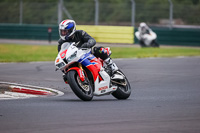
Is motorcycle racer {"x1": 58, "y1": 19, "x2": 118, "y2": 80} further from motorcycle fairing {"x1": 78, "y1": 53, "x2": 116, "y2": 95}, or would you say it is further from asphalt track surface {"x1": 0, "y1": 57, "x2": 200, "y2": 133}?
asphalt track surface {"x1": 0, "y1": 57, "x2": 200, "y2": 133}

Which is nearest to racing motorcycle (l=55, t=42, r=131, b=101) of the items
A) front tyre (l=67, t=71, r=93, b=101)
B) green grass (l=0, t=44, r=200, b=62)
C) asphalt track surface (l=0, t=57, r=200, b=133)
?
front tyre (l=67, t=71, r=93, b=101)

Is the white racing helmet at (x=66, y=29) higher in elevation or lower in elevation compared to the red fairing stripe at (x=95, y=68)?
higher

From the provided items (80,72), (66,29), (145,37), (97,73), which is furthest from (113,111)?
(145,37)

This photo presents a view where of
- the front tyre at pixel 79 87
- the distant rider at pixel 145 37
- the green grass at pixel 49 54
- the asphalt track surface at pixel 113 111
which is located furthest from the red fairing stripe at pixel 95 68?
the distant rider at pixel 145 37

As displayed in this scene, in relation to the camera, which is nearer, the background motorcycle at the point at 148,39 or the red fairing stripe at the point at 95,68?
the red fairing stripe at the point at 95,68

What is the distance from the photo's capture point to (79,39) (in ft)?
32.9

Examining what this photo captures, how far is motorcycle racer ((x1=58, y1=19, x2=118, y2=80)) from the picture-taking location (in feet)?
31.8

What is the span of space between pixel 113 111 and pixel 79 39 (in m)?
2.22

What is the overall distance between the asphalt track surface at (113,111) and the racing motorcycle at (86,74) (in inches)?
7.8

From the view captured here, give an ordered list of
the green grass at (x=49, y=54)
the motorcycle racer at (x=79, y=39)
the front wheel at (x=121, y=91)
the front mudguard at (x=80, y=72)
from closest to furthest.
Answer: the front mudguard at (x=80, y=72)
the motorcycle racer at (x=79, y=39)
the front wheel at (x=121, y=91)
the green grass at (x=49, y=54)

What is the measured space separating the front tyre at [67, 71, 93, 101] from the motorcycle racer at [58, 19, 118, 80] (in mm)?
746

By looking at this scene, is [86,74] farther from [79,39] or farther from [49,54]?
[49,54]

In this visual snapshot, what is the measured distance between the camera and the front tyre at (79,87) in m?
9.09

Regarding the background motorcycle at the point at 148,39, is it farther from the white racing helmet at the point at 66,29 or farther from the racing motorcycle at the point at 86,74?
the white racing helmet at the point at 66,29
